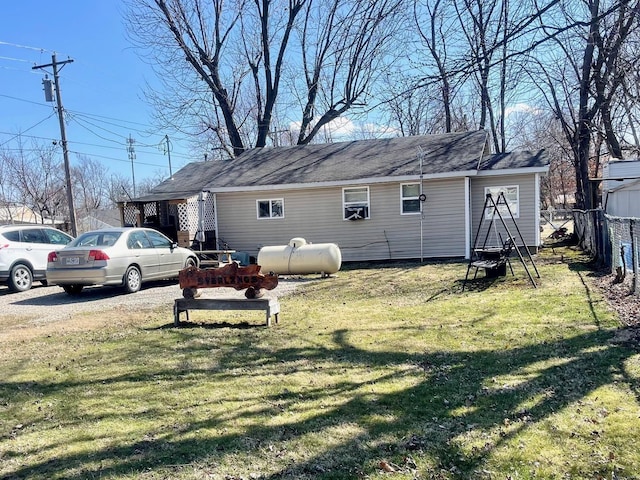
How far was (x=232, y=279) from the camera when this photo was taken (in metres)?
6.75

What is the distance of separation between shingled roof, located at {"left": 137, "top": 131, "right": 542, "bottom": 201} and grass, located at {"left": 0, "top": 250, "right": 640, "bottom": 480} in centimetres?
798

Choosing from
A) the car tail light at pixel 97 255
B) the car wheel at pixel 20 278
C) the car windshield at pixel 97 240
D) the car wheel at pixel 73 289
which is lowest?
the car wheel at pixel 73 289

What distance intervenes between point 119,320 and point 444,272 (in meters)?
7.66

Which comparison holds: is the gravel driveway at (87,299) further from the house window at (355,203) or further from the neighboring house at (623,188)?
the neighboring house at (623,188)

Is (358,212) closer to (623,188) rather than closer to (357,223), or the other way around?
(357,223)

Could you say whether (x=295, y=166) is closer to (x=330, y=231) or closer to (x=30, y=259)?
(x=330, y=231)

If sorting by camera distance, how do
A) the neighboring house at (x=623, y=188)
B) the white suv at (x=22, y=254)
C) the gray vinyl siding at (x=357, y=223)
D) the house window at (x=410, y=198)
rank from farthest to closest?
the house window at (x=410, y=198), the gray vinyl siding at (x=357, y=223), the neighboring house at (x=623, y=188), the white suv at (x=22, y=254)

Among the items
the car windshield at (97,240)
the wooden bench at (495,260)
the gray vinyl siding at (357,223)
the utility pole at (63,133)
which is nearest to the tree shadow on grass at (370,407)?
the wooden bench at (495,260)

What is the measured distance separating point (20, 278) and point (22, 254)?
0.58 metres

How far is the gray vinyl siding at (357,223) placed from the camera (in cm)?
1427

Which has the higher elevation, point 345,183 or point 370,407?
point 345,183

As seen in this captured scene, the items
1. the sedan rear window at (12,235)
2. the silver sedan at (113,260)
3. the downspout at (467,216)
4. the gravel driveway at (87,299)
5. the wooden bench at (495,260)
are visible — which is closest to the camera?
the gravel driveway at (87,299)

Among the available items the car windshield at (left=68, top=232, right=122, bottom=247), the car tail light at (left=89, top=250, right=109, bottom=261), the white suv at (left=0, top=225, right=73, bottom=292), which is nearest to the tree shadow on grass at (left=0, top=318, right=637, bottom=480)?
the car tail light at (left=89, top=250, right=109, bottom=261)

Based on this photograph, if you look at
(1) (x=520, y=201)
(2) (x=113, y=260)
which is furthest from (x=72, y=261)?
(1) (x=520, y=201)
